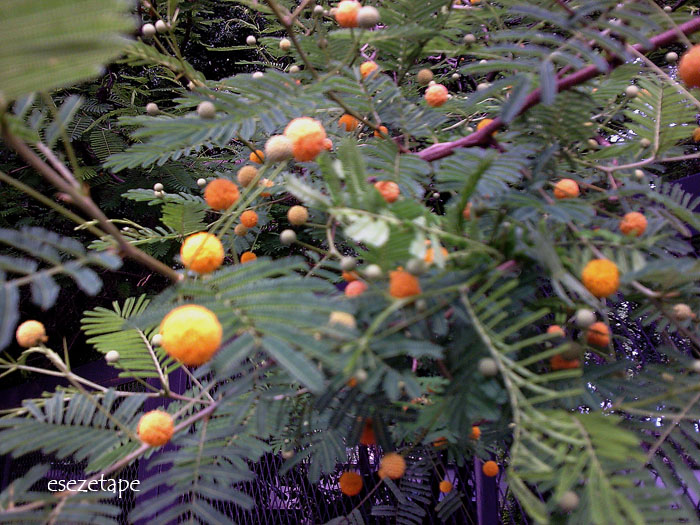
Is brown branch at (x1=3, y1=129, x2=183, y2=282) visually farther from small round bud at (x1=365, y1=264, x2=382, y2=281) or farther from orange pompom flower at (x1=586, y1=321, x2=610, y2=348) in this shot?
orange pompom flower at (x1=586, y1=321, x2=610, y2=348)

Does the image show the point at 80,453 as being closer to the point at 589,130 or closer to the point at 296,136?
the point at 296,136

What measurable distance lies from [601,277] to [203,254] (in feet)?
1.12

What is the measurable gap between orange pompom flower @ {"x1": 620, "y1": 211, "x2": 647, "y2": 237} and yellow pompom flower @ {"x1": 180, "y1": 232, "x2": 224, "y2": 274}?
39cm

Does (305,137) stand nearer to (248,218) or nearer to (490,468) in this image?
(248,218)

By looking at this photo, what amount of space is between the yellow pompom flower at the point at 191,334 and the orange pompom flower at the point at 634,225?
39 centimetres

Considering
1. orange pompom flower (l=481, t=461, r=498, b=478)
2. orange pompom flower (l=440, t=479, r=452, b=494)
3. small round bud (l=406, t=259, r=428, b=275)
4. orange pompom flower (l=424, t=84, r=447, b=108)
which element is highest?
small round bud (l=406, t=259, r=428, b=275)

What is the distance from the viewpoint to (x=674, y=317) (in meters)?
0.47

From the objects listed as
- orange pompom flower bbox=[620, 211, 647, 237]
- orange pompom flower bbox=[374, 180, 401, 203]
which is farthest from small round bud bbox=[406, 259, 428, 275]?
orange pompom flower bbox=[620, 211, 647, 237]

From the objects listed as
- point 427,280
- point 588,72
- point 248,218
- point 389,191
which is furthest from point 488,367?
point 248,218

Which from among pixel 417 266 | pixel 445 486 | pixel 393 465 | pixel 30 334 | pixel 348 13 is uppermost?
pixel 348 13

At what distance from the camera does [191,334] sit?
361 mm

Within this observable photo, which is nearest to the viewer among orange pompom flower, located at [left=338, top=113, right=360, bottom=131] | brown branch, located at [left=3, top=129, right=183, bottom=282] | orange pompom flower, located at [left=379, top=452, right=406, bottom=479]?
brown branch, located at [left=3, top=129, right=183, bottom=282]

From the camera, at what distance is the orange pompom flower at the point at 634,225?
46 centimetres

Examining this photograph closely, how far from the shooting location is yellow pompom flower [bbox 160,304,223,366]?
361mm
